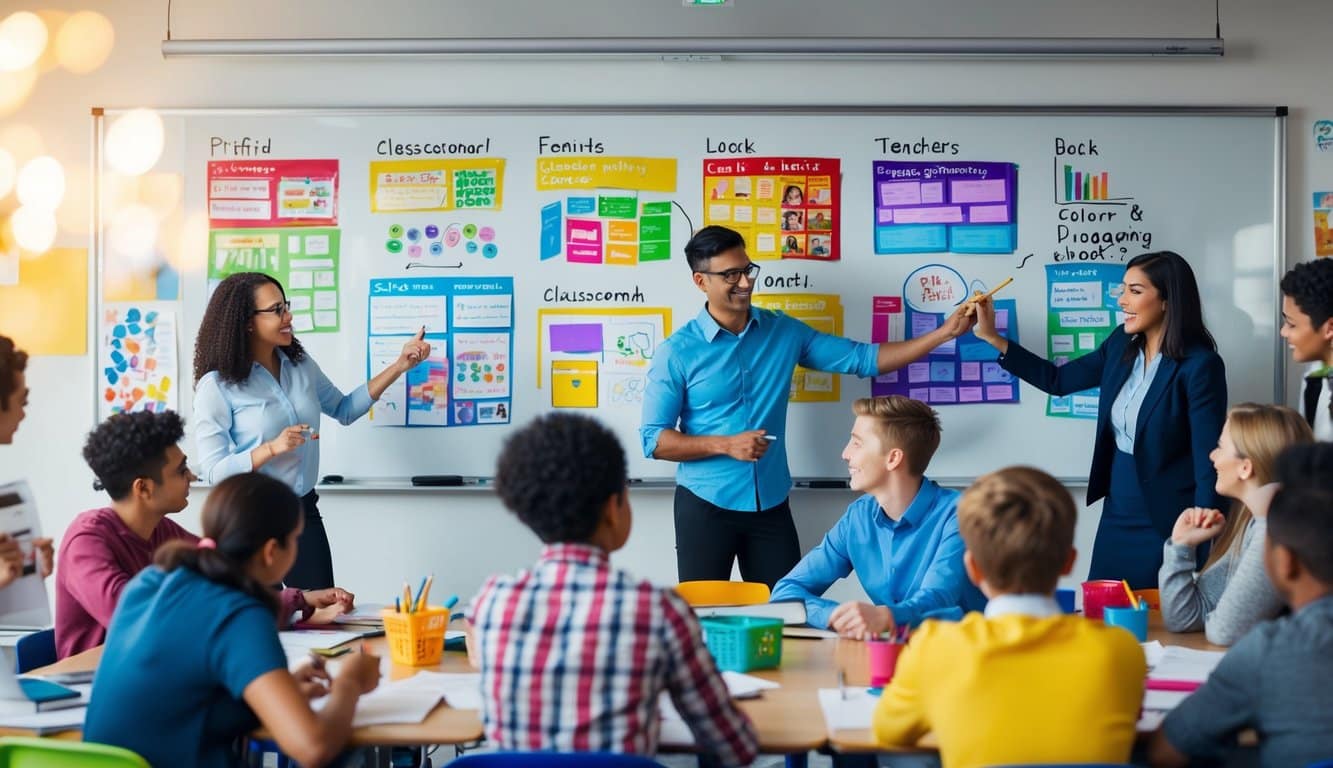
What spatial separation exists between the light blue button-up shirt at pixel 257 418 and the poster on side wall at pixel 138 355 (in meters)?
0.50

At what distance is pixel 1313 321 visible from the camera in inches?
132

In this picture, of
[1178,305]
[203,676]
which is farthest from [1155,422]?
[203,676]

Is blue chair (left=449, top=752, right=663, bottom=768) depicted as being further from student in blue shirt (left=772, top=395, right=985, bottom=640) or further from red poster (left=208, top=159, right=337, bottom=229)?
red poster (left=208, top=159, right=337, bottom=229)

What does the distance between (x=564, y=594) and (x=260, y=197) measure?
3.01 metres

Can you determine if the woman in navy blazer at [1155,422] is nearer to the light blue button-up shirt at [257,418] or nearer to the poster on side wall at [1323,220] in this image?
the poster on side wall at [1323,220]

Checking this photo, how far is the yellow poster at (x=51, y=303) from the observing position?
4.41 meters

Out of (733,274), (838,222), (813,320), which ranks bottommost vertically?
(813,320)

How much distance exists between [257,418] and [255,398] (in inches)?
2.5

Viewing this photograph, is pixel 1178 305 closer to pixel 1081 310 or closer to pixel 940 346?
pixel 1081 310

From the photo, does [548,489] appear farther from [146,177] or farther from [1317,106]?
[1317,106]

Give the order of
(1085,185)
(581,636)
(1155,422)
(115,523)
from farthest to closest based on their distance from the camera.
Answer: (1085,185), (1155,422), (115,523), (581,636)

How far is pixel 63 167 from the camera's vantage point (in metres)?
4.43

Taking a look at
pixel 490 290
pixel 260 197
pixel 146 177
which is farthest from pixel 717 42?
pixel 146 177

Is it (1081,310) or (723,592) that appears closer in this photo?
(723,592)
